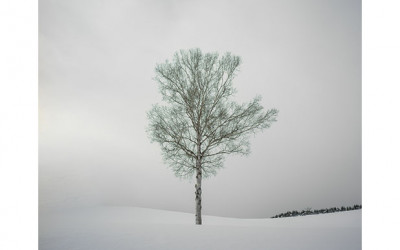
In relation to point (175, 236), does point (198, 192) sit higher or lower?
higher

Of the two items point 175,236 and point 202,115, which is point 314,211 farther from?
point 175,236

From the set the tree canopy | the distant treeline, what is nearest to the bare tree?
the tree canopy

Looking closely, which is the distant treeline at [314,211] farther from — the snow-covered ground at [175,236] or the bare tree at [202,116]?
the bare tree at [202,116]

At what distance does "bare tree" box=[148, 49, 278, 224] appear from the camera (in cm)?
677

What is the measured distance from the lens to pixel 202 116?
6.86 meters

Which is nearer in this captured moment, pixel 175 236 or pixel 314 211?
pixel 175 236

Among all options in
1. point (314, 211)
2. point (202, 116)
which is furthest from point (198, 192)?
point (314, 211)

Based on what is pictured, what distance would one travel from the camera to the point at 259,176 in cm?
658

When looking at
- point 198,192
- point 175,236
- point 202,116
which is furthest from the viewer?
point 202,116

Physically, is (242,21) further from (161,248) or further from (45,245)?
(45,245)

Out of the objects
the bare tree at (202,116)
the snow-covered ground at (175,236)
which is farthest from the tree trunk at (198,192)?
the snow-covered ground at (175,236)

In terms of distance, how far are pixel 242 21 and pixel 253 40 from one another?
513 millimetres

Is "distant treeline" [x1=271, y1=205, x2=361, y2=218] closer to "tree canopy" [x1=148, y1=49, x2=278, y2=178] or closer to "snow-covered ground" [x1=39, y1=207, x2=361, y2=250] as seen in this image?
"snow-covered ground" [x1=39, y1=207, x2=361, y2=250]
